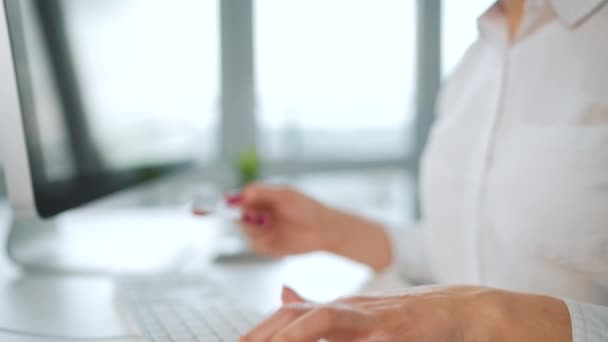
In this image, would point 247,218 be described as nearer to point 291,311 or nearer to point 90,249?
point 90,249

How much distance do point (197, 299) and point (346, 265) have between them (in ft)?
1.03

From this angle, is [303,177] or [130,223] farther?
[303,177]

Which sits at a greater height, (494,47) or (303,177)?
(494,47)

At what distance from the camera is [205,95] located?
112 centimetres

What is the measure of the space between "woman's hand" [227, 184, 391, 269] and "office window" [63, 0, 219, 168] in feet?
0.58

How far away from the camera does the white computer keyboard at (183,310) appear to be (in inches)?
17.2

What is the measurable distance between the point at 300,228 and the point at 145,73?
1.04 feet

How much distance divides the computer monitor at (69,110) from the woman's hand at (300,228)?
0.17 meters

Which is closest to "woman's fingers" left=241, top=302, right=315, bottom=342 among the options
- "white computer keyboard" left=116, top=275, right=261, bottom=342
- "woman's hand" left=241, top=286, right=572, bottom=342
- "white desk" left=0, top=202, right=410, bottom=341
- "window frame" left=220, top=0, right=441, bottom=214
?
"woman's hand" left=241, top=286, right=572, bottom=342

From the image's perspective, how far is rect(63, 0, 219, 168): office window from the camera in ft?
2.05

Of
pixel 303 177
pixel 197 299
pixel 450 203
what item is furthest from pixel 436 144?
pixel 303 177

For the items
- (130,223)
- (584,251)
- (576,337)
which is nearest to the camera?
(576,337)

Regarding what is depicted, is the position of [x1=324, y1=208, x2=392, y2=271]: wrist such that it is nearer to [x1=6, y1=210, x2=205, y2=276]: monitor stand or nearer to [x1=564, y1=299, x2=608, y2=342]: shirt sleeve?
[x1=6, y1=210, x2=205, y2=276]: monitor stand

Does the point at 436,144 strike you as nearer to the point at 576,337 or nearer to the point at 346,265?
the point at 346,265
